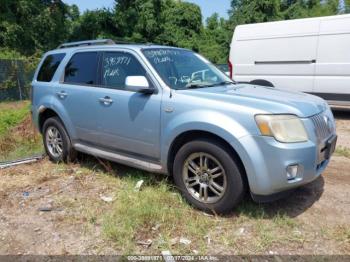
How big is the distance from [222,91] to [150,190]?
57.3 inches

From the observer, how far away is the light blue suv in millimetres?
3531

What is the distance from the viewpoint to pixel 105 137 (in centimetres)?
489

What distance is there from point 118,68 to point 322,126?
2.55m

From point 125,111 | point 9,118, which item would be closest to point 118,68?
point 125,111

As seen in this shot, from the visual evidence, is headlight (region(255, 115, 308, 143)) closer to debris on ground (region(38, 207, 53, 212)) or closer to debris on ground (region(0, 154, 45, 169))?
debris on ground (region(38, 207, 53, 212))

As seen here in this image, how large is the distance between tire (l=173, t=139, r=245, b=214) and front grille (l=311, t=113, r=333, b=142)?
2.95ft

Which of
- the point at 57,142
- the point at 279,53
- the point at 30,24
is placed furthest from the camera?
the point at 30,24

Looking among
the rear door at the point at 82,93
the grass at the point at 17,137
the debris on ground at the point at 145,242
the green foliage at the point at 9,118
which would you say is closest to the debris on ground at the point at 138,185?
the rear door at the point at 82,93

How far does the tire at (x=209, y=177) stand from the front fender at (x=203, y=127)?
15 cm

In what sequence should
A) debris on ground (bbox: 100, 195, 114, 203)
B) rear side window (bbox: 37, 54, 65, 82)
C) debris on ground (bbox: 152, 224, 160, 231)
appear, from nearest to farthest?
debris on ground (bbox: 152, 224, 160, 231)
debris on ground (bbox: 100, 195, 114, 203)
rear side window (bbox: 37, 54, 65, 82)

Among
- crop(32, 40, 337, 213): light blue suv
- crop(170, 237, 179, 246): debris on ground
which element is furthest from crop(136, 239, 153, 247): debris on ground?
crop(32, 40, 337, 213): light blue suv

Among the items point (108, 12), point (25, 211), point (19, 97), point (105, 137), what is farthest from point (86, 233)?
point (108, 12)

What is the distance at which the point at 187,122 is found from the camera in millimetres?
3910

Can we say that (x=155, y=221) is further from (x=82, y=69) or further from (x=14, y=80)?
(x=14, y=80)
